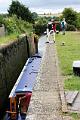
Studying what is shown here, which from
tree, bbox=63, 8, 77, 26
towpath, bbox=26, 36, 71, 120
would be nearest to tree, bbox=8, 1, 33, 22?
tree, bbox=63, 8, 77, 26

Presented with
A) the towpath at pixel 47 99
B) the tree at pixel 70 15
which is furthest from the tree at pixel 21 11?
the towpath at pixel 47 99

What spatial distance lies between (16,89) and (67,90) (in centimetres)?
239

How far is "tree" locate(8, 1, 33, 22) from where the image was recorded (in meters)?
63.4

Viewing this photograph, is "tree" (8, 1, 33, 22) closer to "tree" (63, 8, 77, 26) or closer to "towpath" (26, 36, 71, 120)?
"tree" (63, 8, 77, 26)

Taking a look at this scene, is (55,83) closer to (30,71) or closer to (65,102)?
(65,102)

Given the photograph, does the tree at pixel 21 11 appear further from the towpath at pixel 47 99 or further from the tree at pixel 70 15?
the towpath at pixel 47 99

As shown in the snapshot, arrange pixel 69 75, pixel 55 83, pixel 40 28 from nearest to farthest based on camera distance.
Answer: pixel 55 83, pixel 69 75, pixel 40 28

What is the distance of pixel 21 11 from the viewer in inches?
2505

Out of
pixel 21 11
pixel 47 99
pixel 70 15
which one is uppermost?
pixel 47 99

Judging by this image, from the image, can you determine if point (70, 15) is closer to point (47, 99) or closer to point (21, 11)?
point (21, 11)

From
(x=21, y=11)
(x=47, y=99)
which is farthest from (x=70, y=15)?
(x=47, y=99)

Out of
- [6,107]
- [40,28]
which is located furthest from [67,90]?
[40,28]

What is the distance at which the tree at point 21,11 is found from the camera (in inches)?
2496

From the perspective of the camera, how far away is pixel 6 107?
14.7 m
